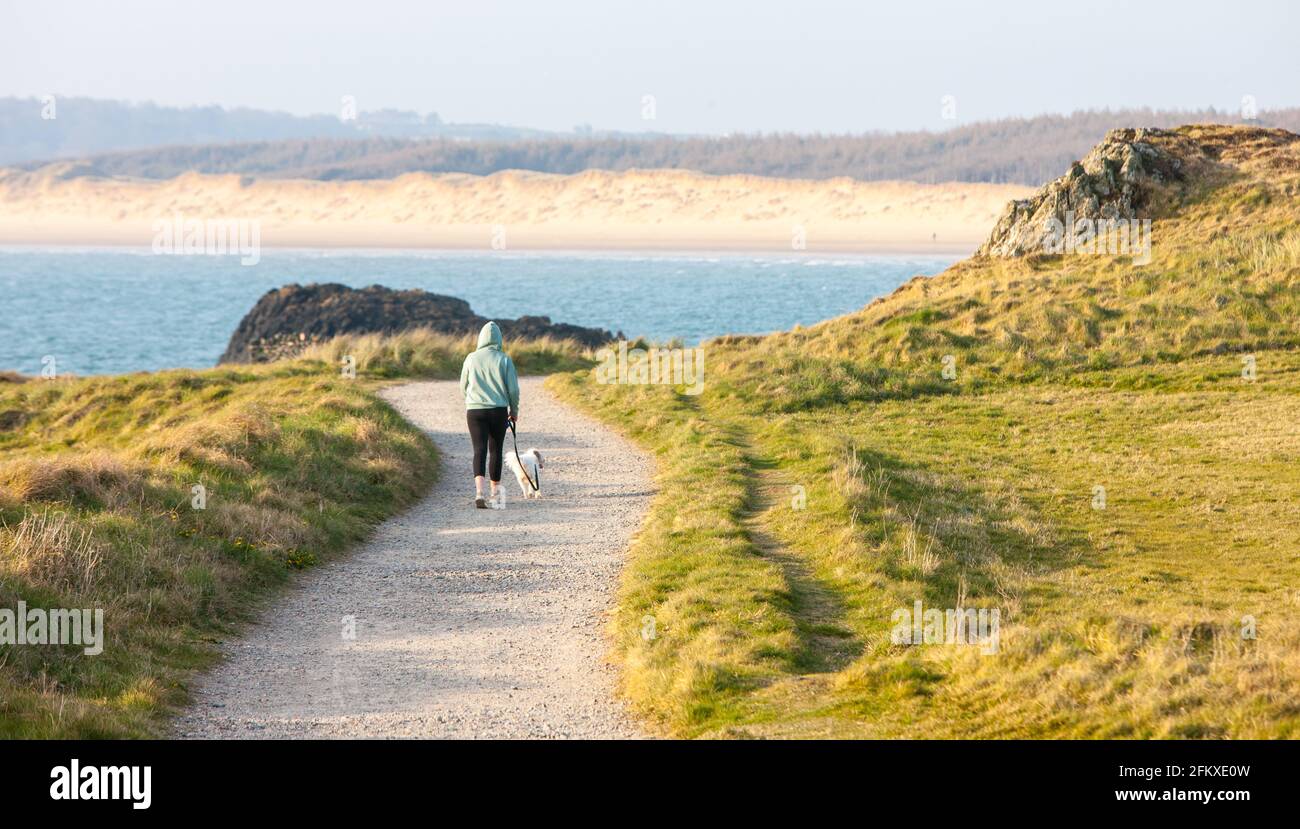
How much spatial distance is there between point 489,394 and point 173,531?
4.10m

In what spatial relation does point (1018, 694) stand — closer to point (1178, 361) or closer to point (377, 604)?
point (377, 604)

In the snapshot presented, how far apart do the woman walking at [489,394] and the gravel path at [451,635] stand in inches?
31.7

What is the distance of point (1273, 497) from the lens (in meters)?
13.7

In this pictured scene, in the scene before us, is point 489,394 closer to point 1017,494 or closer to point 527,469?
point 527,469

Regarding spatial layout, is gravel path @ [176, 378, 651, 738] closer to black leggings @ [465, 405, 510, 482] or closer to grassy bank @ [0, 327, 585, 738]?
grassy bank @ [0, 327, 585, 738]

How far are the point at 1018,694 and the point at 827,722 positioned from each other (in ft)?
3.69

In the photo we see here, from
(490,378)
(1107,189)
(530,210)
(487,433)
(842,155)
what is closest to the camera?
(490,378)

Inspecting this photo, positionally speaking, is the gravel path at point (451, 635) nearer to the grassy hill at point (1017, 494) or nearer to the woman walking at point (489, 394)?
the grassy hill at point (1017, 494)

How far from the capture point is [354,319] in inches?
1716

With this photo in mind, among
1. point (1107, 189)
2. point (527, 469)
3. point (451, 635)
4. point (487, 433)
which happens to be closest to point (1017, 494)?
point (527, 469)

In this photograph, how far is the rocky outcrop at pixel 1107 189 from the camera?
28391 millimetres

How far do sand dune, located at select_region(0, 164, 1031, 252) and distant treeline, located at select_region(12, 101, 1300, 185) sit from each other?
16.2 m

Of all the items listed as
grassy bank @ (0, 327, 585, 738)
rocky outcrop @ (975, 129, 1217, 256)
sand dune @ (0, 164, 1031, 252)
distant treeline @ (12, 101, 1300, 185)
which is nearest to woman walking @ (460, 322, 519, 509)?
grassy bank @ (0, 327, 585, 738)
